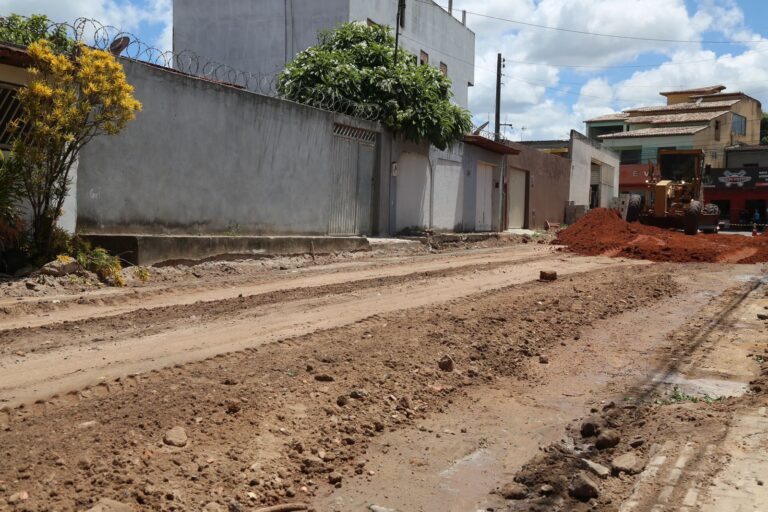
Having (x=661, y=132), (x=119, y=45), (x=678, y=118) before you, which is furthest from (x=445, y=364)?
(x=678, y=118)

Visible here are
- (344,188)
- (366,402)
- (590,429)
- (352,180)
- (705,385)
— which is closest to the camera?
(590,429)

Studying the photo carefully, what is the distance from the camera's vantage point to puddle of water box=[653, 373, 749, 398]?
6.24 m

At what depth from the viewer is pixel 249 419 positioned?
15.3ft

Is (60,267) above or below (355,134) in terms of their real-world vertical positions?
below

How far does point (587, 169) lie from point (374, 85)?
76.6 feet

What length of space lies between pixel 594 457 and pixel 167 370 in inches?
122

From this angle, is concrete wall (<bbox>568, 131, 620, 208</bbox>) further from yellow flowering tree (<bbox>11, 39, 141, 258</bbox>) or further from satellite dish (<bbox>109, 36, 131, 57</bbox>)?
yellow flowering tree (<bbox>11, 39, 141, 258</bbox>)

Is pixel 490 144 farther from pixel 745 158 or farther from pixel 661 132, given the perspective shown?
pixel 745 158

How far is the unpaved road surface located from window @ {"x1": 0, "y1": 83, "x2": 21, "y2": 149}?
2.86m

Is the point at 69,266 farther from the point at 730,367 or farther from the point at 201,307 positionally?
the point at 730,367

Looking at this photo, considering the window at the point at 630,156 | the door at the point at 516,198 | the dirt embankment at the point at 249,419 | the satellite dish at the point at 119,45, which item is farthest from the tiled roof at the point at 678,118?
the dirt embankment at the point at 249,419

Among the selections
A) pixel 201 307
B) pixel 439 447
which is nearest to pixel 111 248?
pixel 201 307

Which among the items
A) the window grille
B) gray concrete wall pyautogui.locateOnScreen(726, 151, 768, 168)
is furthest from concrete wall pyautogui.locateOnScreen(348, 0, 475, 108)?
gray concrete wall pyautogui.locateOnScreen(726, 151, 768, 168)

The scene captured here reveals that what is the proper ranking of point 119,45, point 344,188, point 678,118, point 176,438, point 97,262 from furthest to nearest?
point 678,118 < point 344,188 < point 119,45 < point 97,262 < point 176,438
